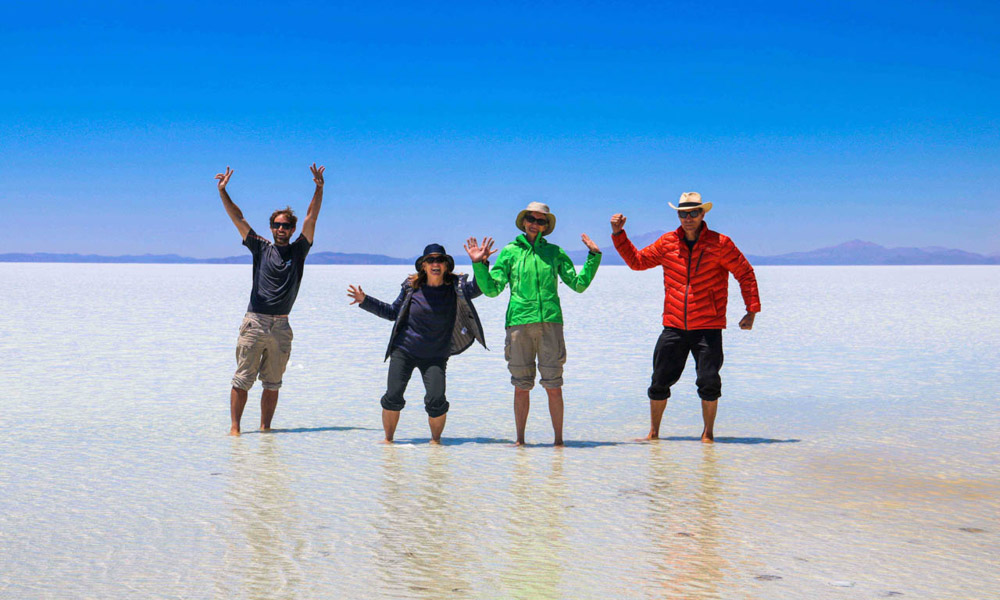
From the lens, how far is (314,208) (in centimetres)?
696

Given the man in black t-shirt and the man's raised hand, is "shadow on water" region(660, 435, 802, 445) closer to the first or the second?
the man's raised hand

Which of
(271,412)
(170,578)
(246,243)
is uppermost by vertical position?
(246,243)

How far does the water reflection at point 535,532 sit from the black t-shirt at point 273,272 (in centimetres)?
206

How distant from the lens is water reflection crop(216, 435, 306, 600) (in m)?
3.74

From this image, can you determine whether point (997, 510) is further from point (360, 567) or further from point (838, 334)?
point (838, 334)

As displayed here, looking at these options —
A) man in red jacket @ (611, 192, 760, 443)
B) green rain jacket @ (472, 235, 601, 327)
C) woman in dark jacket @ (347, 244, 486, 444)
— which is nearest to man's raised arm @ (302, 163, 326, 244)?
woman in dark jacket @ (347, 244, 486, 444)

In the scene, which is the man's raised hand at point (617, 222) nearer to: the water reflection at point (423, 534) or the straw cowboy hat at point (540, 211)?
the straw cowboy hat at point (540, 211)

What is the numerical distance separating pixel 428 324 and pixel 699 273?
189 cm

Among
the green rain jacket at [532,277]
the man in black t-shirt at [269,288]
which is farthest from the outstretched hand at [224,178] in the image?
the green rain jacket at [532,277]

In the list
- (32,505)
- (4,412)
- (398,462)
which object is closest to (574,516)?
(398,462)

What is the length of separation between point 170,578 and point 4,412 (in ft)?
16.0

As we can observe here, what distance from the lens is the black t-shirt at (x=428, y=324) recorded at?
655 centimetres

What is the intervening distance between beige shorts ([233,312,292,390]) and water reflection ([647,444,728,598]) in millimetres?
2735

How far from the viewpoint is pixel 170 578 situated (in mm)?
3809
